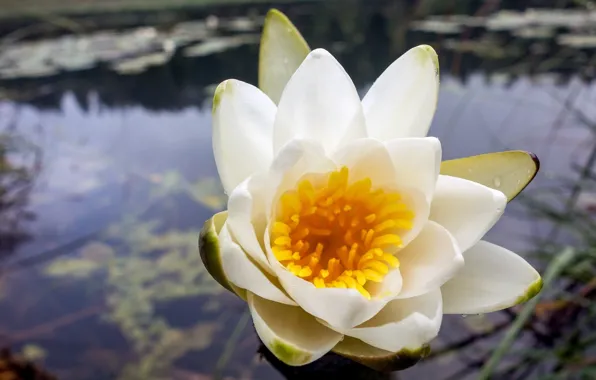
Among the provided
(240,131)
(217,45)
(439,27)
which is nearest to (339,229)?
(240,131)

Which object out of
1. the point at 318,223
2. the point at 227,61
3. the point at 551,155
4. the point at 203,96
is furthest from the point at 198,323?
the point at 227,61

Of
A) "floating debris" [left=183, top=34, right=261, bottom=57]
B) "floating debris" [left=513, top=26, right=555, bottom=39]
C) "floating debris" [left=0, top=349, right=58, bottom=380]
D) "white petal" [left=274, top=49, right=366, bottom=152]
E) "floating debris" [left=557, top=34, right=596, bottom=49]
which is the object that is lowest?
"floating debris" [left=0, top=349, right=58, bottom=380]

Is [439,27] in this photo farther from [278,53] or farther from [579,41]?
[278,53]

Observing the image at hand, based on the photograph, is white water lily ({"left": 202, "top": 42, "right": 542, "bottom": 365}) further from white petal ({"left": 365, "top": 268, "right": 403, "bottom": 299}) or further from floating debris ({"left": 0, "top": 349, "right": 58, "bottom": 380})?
floating debris ({"left": 0, "top": 349, "right": 58, "bottom": 380})

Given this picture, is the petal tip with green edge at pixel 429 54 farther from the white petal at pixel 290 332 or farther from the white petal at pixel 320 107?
the white petal at pixel 290 332

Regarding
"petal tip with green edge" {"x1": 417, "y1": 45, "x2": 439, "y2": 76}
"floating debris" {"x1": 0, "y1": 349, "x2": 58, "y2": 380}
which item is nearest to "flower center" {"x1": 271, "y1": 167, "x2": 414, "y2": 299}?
"petal tip with green edge" {"x1": 417, "y1": 45, "x2": 439, "y2": 76}
